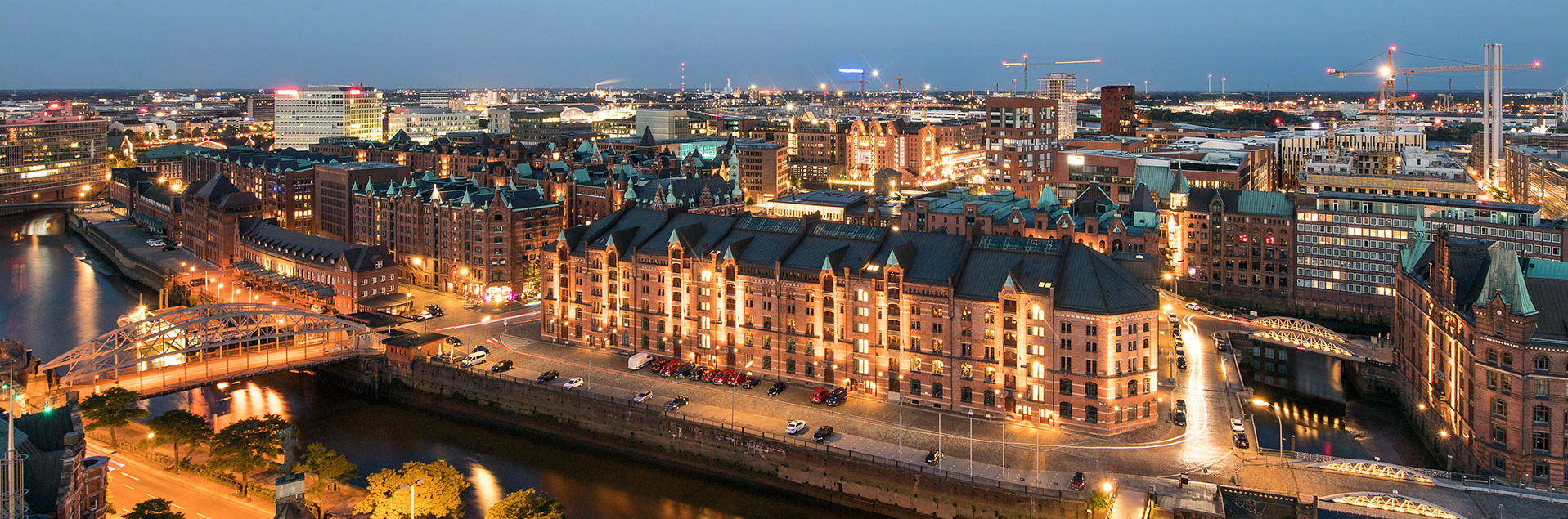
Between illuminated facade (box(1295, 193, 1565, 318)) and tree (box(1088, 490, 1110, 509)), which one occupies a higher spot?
illuminated facade (box(1295, 193, 1565, 318))

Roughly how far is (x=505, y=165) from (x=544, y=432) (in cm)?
10201

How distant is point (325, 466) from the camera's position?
241ft

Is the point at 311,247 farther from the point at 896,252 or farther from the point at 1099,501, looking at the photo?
the point at 1099,501

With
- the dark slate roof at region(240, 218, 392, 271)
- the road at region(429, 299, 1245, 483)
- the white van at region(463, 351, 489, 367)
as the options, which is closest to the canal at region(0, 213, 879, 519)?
the white van at region(463, 351, 489, 367)

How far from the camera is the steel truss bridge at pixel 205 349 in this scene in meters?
93.1

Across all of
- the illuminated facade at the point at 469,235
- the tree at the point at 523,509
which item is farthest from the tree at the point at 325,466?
the illuminated facade at the point at 469,235

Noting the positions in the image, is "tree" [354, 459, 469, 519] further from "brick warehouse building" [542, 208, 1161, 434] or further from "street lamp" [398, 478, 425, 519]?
"brick warehouse building" [542, 208, 1161, 434]

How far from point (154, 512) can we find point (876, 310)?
52.4 meters

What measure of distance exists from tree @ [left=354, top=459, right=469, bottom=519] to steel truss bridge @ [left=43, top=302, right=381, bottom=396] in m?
34.8

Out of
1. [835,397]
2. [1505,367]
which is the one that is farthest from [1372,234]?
[835,397]

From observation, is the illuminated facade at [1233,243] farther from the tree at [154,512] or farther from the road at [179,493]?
the tree at [154,512]

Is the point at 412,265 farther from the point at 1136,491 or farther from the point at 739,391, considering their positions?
the point at 1136,491

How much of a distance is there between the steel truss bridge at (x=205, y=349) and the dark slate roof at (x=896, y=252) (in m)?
22.5

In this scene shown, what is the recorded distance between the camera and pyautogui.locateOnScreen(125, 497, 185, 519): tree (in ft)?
197
